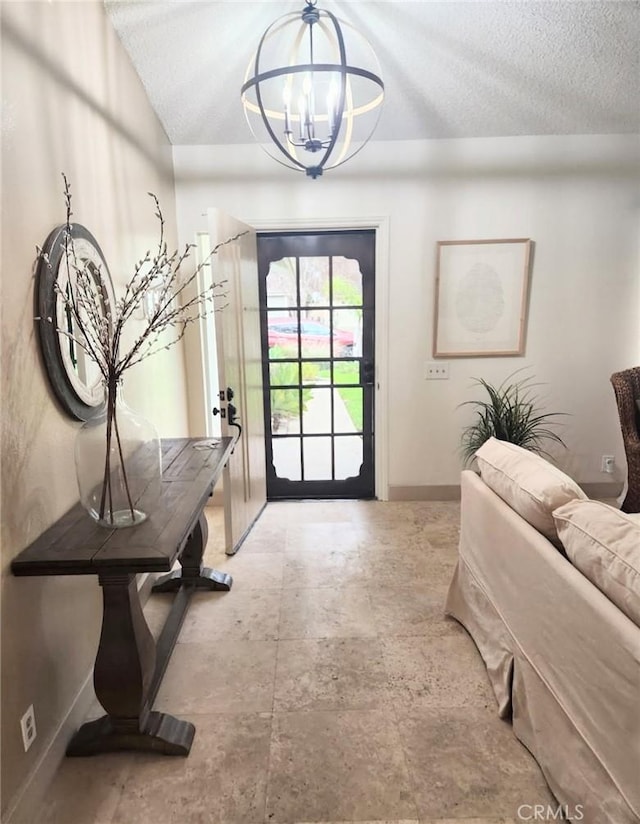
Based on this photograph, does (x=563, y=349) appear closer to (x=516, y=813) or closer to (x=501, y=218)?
(x=501, y=218)

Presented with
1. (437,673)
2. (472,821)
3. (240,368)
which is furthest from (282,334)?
(472,821)

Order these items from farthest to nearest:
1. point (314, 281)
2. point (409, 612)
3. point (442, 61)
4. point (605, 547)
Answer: point (314, 281)
point (442, 61)
point (409, 612)
point (605, 547)

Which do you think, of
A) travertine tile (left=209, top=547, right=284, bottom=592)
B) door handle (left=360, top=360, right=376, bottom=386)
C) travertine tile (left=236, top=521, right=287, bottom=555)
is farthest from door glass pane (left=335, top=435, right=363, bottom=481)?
travertine tile (left=209, top=547, right=284, bottom=592)

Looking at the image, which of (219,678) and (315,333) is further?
(315,333)

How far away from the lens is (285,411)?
369cm

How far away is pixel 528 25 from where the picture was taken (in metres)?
2.37

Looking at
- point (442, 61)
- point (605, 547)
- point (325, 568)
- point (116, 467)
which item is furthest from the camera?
point (325, 568)

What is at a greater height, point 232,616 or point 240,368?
point 240,368

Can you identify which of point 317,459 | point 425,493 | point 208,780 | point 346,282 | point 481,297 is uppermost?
point 346,282

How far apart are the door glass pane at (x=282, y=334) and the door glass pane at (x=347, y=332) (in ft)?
0.94

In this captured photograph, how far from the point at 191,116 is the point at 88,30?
0.97 m

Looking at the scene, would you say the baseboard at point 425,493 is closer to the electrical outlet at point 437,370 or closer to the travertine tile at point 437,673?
the electrical outlet at point 437,370

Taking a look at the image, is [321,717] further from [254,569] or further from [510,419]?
[510,419]

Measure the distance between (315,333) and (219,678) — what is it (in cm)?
228
